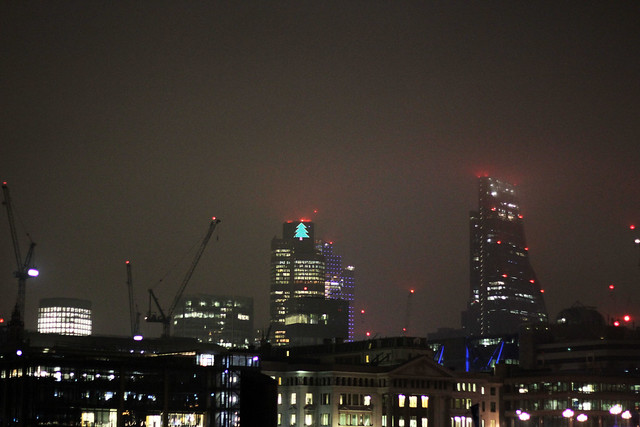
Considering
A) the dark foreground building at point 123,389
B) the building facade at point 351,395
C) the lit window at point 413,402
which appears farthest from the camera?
the lit window at point 413,402

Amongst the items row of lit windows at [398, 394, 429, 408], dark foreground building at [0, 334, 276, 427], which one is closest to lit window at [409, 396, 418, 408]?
row of lit windows at [398, 394, 429, 408]

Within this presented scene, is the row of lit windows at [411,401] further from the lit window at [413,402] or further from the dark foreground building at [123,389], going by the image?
the dark foreground building at [123,389]

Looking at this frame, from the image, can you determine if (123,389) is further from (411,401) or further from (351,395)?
(411,401)

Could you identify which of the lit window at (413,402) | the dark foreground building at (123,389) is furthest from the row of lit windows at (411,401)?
the dark foreground building at (123,389)

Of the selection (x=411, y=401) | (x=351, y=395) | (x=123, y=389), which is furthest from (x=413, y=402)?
(x=123, y=389)

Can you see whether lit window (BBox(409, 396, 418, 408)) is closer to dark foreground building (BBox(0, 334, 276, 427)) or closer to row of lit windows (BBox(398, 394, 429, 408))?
row of lit windows (BBox(398, 394, 429, 408))

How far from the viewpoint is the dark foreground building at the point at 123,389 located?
163 metres

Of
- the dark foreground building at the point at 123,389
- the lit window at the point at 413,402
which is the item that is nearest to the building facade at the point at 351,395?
the lit window at the point at 413,402

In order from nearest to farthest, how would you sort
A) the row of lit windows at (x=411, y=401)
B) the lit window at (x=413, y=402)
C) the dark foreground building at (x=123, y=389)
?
1. the dark foreground building at (x=123, y=389)
2. the row of lit windows at (x=411, y=401)
3. the lit window at (x=413, y=402)

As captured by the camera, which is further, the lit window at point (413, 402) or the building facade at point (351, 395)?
the lit window at point (413, 402)

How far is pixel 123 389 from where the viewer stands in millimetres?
170750

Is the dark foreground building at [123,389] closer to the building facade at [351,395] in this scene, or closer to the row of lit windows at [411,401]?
the building facade at [351,395]

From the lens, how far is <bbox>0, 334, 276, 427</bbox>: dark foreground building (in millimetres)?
163375

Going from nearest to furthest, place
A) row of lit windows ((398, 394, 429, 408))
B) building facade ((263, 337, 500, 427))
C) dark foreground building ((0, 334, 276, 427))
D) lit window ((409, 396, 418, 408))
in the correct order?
dark foreground building ((0, 334, 276, 427)), building facade ((263, 337, 500, 427)), row of lit windows ((398, 394, 429, 408)), lit window ((409, 396, 418, 408))
